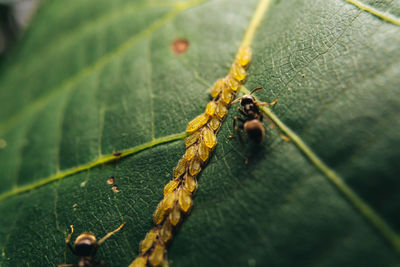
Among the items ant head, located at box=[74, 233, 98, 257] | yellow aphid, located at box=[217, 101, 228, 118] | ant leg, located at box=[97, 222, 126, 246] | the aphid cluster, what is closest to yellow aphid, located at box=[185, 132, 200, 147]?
the aphid cluster

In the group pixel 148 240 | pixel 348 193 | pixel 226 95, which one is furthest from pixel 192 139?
pixel 348 193

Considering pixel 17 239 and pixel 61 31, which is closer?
Answer: pixel 17 239

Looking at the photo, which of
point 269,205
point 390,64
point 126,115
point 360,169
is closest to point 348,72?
point 390,64

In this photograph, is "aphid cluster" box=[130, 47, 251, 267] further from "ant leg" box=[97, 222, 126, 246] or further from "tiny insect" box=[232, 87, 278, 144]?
"ant leg" box=[97, 222, 126, 246]

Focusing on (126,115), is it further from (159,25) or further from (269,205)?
(269,205)

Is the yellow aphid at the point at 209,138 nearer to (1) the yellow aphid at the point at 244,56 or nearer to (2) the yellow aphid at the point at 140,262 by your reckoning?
(1) the yellow aphid at the point at 244,56

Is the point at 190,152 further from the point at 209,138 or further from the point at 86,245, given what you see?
the point at 86,245

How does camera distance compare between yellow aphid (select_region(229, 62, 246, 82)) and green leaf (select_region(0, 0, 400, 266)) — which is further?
yellow aphid (select_region(229, 62, 246, 82))
